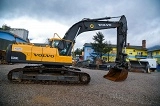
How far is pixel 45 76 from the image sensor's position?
8969 mm

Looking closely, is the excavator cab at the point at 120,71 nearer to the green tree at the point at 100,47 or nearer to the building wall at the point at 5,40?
the building wall at the point at 5,40

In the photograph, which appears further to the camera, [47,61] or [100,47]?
[100,47]

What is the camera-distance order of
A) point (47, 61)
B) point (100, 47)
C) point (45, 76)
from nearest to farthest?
point (45, 76)
point (47, 61)
point (100, 47)

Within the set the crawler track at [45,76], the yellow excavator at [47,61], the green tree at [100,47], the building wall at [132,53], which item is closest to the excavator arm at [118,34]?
the yellow excavator at [47,61]

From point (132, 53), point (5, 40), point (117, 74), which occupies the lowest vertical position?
point (117, 74)

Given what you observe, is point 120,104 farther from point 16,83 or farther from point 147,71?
point 147,71

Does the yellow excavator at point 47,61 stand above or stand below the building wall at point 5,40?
below

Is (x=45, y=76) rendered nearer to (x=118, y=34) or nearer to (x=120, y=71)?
(x=120, y=71)

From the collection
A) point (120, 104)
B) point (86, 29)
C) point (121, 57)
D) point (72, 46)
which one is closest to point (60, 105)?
point (120, 104)

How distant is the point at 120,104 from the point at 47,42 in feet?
20.0

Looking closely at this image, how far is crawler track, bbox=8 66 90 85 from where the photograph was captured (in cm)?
884

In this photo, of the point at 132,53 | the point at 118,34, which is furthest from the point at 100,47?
the point at 118,34

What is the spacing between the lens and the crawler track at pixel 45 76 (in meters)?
8.84

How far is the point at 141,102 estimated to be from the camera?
6.39 m
